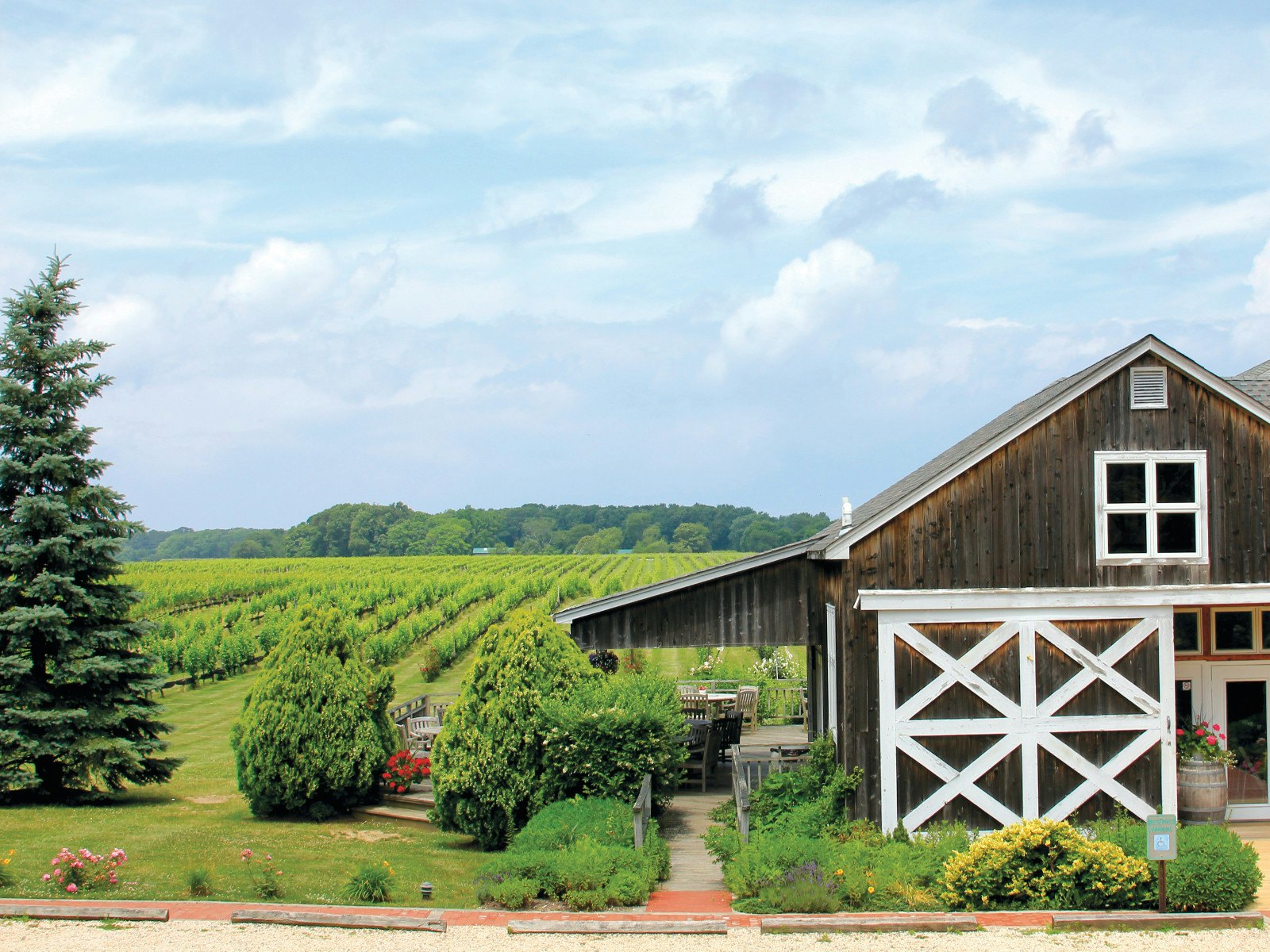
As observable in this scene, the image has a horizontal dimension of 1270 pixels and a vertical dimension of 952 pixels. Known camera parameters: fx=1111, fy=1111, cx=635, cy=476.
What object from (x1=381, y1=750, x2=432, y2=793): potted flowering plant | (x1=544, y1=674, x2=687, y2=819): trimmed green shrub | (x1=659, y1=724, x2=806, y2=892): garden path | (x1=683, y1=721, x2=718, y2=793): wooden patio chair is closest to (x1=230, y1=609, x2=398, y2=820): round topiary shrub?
(x1=381, y1=750, x2=432, y2=793): potted flowering plant

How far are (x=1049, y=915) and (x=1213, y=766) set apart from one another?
4.91 meters

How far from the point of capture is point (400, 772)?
1731 cm

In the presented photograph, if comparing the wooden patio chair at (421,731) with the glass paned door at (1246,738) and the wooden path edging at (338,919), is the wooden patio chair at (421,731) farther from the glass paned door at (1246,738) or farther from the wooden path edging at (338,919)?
the glass paned door at (1246,738)

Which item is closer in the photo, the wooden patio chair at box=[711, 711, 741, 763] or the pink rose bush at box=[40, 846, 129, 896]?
the pink rose bush at box=[40, 846, 129, 896]

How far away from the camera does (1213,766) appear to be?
14.3 metres

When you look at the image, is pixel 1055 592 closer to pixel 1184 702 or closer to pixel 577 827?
pixel 1184 702

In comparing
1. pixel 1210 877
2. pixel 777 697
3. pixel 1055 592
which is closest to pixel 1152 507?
pixel 1055 592

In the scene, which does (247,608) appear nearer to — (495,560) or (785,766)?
(785,766)

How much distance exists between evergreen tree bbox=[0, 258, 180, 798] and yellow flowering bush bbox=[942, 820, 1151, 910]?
12.8m

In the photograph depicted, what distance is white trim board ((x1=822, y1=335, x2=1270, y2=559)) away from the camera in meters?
13.6

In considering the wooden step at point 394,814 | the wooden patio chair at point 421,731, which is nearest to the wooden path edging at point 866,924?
the wooden step at point 394,814

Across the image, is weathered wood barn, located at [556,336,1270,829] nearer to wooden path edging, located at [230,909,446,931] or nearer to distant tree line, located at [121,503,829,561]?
wooden path edging, located at [230,909,446,931]

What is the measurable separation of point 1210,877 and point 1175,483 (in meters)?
5.07

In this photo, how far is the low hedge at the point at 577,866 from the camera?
36.9 feet
